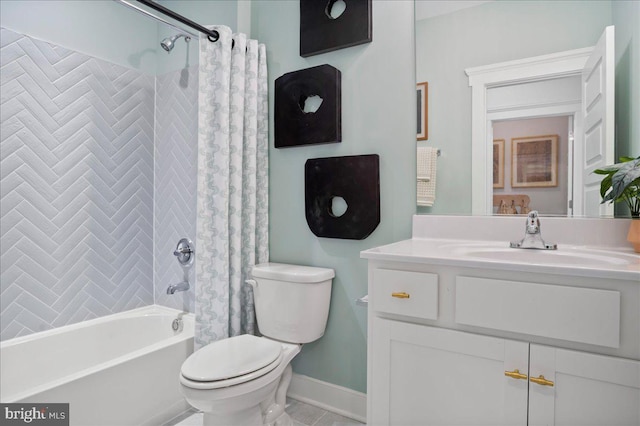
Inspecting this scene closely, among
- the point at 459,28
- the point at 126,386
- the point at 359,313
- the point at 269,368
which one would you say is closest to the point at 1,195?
the point at 126,386

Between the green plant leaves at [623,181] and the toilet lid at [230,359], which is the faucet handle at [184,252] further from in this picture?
the green plant leaves at [623,181]

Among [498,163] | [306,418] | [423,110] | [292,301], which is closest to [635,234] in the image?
[498,163]

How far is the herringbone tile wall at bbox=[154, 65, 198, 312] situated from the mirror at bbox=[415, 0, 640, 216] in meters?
1.43

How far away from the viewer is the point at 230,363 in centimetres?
145

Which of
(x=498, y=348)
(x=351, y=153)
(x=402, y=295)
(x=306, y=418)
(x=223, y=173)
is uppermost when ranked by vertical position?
(x=351, y=153)

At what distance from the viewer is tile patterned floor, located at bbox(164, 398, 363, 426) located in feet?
5.86

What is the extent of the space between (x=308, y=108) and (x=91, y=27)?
1.42 m

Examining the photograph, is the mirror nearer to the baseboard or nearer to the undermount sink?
the undermount sink

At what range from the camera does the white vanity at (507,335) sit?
905 millimetres

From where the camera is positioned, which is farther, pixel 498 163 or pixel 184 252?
pixel 184 252

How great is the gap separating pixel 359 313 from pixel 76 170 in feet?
5.80

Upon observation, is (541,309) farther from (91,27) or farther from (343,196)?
(91,27)

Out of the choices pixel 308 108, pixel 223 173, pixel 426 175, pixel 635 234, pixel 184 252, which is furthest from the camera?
pixel 184 252

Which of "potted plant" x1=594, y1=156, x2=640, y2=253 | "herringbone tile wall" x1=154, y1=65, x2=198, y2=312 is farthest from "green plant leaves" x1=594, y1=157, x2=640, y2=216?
"herringbone tile wall" x1=154, y1=65, x2=198, y2=312
